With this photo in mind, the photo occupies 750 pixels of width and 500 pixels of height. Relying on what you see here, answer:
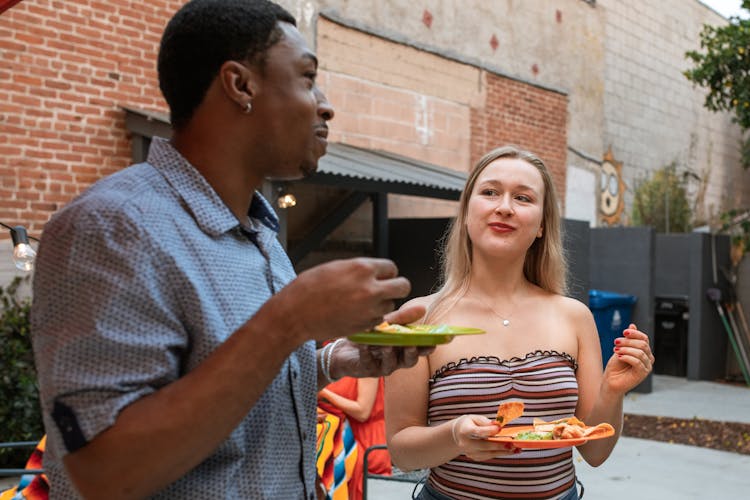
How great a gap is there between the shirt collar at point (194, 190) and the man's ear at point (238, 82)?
0.49ft

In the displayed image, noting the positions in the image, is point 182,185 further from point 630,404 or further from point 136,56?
point 630,404

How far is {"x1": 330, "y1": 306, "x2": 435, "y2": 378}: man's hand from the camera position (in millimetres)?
1545

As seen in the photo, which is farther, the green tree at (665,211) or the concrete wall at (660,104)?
the concrete wall at (660,104)

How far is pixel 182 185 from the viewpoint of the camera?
4.36 ft

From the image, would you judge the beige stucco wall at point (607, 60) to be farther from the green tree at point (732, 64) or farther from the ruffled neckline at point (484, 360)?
the ruffled neckline at point (484, 360)

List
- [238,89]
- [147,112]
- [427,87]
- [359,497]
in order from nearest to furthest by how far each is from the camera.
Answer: [238,89]
[359,497]
[147,112]
[427,87]

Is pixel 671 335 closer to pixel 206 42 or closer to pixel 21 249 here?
pixel 21 249

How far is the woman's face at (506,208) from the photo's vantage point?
2.54 m

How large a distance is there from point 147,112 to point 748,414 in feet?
25.2

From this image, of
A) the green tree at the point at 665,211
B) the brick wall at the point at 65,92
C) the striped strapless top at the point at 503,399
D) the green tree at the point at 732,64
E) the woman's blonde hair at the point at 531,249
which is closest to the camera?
the striped strapless top at the point at 503,399

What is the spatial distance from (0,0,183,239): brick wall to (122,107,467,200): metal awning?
0.99ft

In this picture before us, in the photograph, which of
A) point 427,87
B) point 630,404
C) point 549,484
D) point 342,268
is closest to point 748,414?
point 630,404

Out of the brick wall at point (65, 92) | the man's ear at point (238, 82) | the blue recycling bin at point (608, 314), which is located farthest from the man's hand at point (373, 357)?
the blue recycling bin at point (608, 314)

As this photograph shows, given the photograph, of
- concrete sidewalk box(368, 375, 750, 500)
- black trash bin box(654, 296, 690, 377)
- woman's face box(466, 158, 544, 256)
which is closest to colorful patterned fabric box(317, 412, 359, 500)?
concrete sidewalk box(368, 375, 750, 500)
